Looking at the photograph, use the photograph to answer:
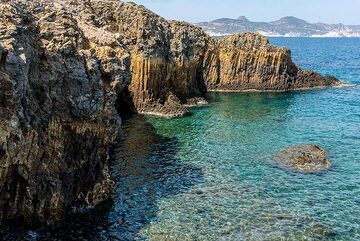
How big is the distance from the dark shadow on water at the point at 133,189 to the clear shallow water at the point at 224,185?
0.20ft

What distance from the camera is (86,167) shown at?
25328mm

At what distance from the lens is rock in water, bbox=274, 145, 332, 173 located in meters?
34.2

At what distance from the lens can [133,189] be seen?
28.9 m

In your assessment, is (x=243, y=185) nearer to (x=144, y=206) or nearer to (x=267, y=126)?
(x=144, y=206)

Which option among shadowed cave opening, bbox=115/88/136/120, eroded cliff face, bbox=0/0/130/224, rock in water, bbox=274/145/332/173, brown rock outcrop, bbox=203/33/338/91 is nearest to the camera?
eroded cliff face, bbox=0/0/130/224

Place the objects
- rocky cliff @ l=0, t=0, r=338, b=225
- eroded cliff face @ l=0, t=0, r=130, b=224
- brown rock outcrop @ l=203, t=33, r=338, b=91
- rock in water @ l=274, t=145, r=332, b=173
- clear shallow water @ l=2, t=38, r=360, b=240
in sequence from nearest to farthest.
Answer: eroded cliff face @ l=0, t=0, r=130, b=224 < rocky cliff @ l=0, t=0, r=338, b=225 < clear shallow water @ l=2, t=38, r=360, b=240 < rock in water @ l=274, t=145, r=332, b=173 < brown rock outcrop @ l=203, t=33, r=338, b=91

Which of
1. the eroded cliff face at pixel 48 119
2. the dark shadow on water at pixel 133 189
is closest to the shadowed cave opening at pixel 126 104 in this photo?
the dark shadow on water at pixel 133 189

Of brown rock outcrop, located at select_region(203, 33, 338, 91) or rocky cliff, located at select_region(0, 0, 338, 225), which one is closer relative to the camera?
rocky cliff, located at select_region(0, 0, 338, 225)

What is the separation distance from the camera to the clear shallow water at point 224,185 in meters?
23.6

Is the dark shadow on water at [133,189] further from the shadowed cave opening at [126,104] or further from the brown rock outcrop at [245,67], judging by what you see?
the brown rock outcrop at [245,67]

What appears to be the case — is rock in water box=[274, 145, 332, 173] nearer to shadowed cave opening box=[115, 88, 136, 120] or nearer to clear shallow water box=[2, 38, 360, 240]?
clear shallow water box=[2, 38, 360, 240]

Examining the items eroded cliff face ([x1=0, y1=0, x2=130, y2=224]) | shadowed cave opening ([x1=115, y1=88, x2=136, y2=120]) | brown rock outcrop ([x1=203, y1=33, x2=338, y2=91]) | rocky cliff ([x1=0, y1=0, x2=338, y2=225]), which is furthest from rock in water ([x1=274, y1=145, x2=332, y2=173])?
brown rock outcrop ([x1=203, y1=33, x2=338, y2=91])

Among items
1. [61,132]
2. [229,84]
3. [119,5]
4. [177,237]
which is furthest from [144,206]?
[229,84]

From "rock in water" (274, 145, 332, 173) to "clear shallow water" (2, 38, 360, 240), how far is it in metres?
0.97
